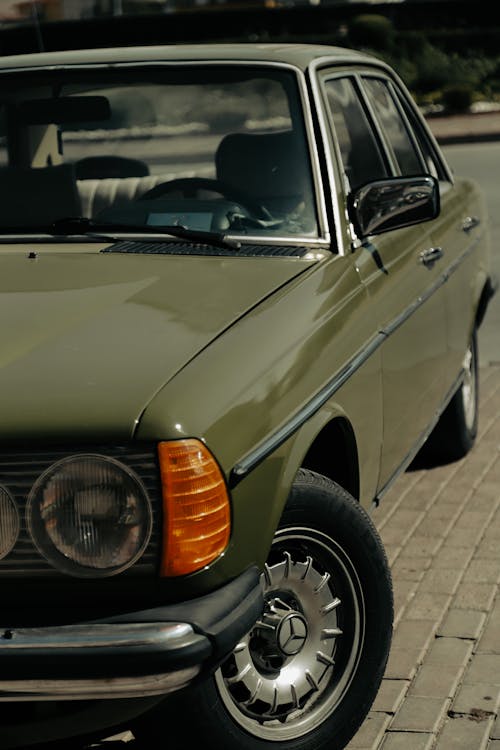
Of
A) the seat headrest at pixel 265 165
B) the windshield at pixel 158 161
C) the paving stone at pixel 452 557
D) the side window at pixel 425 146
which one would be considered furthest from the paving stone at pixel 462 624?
the side window at pixel 425 146

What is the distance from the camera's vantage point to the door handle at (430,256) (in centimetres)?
486

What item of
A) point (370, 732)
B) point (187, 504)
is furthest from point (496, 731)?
point (187, 504)

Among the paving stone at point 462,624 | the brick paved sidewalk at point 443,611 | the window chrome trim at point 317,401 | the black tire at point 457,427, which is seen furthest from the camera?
the black tire at point 457,427

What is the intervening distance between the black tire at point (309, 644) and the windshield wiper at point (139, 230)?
2.99ft

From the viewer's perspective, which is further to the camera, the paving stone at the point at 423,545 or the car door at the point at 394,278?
the paving stone at the point at 423,545

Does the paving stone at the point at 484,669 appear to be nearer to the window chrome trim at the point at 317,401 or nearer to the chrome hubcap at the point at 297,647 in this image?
the chrome hubcap at the point at 297,647

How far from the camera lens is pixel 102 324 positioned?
11.0 ft

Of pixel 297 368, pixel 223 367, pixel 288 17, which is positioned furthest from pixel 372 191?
pixel 288 17

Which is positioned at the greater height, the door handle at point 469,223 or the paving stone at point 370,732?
the door handle at point 469,223

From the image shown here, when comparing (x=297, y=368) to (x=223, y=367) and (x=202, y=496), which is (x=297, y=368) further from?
(x=202, y=496)

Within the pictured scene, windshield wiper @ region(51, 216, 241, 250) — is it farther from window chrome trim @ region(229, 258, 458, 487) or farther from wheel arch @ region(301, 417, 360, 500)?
wheel arch @ region(301, 417, 360, 500)

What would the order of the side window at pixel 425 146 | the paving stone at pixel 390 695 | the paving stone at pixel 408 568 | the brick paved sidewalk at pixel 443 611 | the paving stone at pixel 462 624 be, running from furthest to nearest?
1. the side window at pixel 425 146
2. the paving stone at pixel 408 568
3. the paving stone at pixel 462 624
4. the paving stone at pixel 390 695
5. the brick paved sidewalk at pixel 443 611

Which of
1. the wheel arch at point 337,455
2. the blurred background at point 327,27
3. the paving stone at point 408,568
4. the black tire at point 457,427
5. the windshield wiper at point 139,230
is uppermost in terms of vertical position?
the windshield wiper at point 139,230

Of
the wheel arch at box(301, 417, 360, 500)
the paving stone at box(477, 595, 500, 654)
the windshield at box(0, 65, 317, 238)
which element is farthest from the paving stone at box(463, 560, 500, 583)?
the windshield at box(0, 65, 317, 238)
